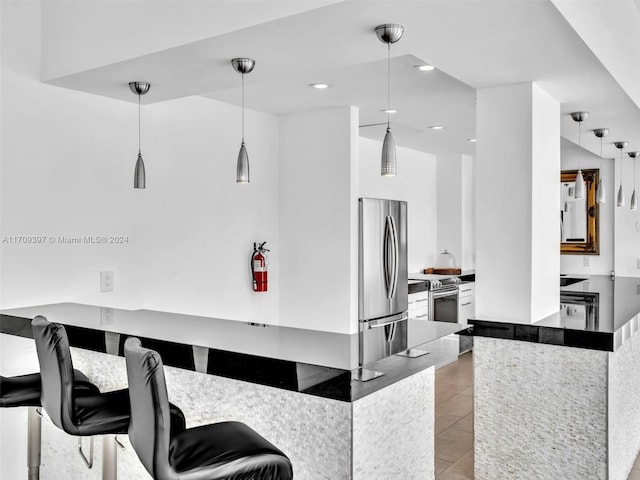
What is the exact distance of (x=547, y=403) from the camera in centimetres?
306

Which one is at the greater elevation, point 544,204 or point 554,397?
point 544,204

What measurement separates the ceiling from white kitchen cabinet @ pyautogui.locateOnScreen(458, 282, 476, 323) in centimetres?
270

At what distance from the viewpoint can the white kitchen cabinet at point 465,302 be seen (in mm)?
6715

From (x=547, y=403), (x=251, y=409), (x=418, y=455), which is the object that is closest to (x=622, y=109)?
(x=547, y=403)

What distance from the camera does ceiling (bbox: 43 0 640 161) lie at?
7.44 ft

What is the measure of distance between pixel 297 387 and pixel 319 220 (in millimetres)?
3177

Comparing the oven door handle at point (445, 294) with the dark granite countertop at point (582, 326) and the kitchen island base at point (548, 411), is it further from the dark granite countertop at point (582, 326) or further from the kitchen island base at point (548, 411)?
the kitchen island base at point (548, 411)

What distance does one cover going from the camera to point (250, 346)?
2.24 meters

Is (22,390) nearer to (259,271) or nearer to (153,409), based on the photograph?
Answer: (153,409)

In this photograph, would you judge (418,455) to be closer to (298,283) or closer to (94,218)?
(94,218)

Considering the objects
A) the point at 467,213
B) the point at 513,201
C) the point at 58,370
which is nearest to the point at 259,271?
the point at 513,201

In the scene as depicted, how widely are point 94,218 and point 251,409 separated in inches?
78.4

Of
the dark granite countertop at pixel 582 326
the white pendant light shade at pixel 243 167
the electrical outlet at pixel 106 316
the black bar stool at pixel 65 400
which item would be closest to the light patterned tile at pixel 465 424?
the dark granite countertop at pixel 582 326

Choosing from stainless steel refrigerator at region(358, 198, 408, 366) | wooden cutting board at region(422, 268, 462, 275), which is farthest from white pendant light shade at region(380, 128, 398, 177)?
wooden cutting board at region(422, 268, 462, 275)
